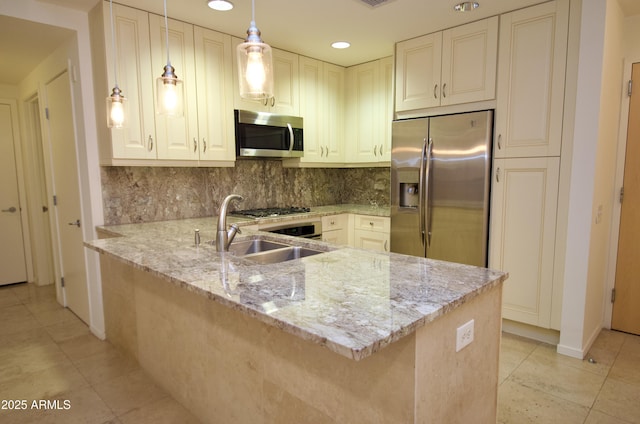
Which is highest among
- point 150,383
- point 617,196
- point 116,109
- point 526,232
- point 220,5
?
point 220,5

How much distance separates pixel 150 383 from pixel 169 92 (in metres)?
1.71

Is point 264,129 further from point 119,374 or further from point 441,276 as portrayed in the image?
point 441,276

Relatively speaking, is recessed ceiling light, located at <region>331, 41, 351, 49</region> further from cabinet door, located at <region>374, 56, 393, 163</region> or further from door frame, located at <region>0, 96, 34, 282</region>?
door frame, located at <region>0, 96, 34, 282</region>

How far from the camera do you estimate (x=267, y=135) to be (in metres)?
3.49

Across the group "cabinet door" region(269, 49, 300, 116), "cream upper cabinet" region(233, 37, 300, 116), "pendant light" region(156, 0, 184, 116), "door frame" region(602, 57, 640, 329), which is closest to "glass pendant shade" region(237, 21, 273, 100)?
"pendant light" region(156, 0, 184, 116)

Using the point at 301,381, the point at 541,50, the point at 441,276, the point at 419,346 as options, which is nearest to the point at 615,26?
the point at 541,50

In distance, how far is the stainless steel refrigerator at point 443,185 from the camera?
2902mm

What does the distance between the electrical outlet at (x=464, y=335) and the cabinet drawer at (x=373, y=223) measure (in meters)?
2.25

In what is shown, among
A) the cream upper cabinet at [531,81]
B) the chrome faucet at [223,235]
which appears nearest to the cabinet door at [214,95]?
the chrome faucet at [223,235]

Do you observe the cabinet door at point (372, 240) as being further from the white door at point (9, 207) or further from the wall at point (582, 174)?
the white door at point (9, 207)

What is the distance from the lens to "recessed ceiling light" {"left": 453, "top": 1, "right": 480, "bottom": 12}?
2.60 meters

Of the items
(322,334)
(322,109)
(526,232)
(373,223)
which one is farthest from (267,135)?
(322,334)

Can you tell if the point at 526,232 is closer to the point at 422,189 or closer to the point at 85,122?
the point at 422,189

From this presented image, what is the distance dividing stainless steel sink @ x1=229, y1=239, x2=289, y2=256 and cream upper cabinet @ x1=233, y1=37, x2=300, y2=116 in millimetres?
1535
